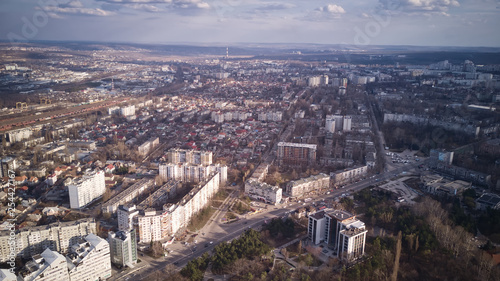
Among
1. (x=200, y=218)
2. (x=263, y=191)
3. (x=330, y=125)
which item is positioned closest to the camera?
(x=200, y=218)

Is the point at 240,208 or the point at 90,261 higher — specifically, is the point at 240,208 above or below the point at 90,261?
below

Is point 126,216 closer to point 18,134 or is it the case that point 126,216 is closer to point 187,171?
point 187,171

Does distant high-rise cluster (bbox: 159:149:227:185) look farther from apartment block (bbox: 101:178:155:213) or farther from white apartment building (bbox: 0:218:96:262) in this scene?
white apartment building (bbox: 0:218:96:262)

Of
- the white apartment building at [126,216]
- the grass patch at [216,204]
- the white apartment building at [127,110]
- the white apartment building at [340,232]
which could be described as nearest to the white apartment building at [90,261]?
the white apartment building at [126,216]

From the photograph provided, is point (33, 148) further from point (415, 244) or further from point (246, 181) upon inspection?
point (415, 244)

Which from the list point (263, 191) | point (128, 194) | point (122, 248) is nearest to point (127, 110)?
point (128, 194)

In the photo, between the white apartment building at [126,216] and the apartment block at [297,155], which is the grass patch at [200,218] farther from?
the apartment block at [297,155]

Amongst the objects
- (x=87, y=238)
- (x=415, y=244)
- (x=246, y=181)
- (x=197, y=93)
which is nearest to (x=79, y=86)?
(x=197, y=93)
